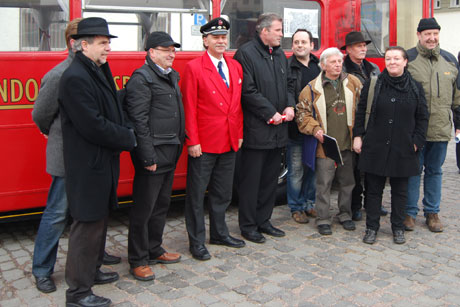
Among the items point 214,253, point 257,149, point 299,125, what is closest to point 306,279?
point 214,253

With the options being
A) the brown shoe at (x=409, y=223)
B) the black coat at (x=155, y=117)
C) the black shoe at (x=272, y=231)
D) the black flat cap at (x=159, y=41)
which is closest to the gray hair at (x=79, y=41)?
the black coat at (x=155, y=117)

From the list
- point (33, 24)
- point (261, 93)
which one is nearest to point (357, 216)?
point (261, 93)

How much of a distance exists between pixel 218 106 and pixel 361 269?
1719 millimetres

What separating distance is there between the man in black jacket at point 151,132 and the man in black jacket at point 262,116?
0.81 m

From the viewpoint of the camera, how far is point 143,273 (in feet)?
12.9

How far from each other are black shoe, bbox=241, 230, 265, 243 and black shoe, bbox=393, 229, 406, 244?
1188 mm

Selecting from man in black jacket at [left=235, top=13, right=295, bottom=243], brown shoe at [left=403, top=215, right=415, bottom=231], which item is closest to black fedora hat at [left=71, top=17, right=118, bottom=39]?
man in black jacket at [left=235, top=13, right=295, bottom=243]

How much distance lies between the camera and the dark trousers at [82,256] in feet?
11.0

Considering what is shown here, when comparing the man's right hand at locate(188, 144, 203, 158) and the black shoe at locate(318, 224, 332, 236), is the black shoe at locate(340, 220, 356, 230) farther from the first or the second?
the man's right hand at locate(188, 144, 203, 158)

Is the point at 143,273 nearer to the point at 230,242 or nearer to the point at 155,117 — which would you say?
the point at 230,242

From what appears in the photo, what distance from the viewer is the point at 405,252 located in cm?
454

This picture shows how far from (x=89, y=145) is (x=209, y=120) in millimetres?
1318

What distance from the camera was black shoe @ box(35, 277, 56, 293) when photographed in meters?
3.72

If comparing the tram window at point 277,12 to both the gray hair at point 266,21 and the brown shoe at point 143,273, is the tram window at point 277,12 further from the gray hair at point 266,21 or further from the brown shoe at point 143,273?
the brown shoe at point 143,273
